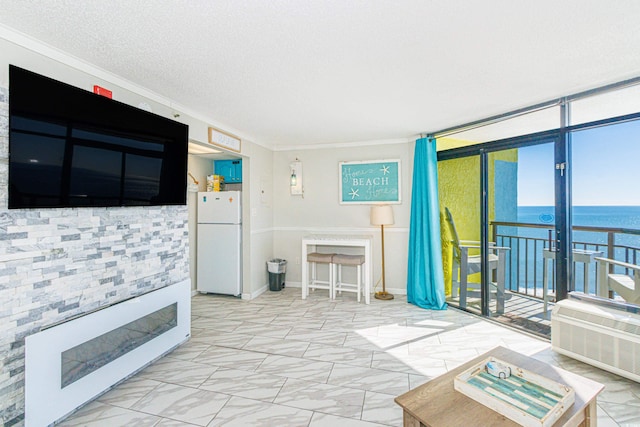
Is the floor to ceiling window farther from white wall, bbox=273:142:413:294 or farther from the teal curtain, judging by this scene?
white wall, bbox=273:142:413:294

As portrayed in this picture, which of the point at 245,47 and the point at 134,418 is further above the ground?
the point at 245,47

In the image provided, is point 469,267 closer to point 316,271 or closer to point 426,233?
point 426,233

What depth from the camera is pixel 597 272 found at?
2.72m

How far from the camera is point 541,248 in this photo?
310 cm

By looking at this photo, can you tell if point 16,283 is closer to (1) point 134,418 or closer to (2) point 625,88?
(1) point 134,418

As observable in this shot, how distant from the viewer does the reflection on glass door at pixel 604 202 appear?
8.11 ft

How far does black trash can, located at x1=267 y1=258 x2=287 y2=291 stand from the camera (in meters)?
4.70

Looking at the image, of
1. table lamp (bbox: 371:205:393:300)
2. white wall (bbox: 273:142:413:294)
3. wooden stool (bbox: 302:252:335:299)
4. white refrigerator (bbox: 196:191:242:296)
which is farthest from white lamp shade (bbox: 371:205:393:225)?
white refrigerator (bbox: 196:191:242:296)

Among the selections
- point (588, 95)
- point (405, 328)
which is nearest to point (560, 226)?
point (588, 95)

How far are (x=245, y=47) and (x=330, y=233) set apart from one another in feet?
10.9

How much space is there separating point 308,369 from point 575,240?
8.99 feet

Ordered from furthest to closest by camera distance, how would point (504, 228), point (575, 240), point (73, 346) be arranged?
1. point (504, 228)
2. point (575, 240)
3. point (73, 346)

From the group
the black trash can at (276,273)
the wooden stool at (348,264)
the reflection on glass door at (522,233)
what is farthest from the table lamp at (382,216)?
→ the black trash can at (276,273)

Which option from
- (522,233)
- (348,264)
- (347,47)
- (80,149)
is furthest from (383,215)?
(80,149)
